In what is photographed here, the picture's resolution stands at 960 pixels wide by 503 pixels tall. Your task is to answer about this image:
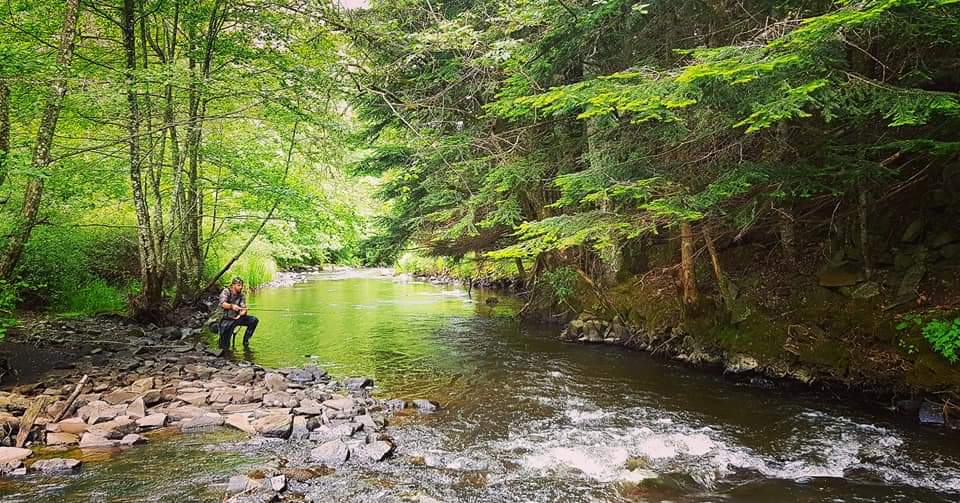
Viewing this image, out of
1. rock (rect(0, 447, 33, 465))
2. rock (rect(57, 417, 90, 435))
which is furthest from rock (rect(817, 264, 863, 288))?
rock (rect(0, 447, 33, 465))

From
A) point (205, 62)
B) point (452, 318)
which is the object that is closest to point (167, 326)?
point (205, 62)

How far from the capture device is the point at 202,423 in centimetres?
640

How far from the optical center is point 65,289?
13164mm

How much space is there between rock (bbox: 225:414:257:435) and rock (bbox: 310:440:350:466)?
1.07 m

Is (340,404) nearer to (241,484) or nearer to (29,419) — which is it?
(241,484)

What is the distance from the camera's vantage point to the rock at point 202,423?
6289 mm

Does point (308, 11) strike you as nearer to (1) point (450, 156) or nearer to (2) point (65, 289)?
(1) point (450, 156)

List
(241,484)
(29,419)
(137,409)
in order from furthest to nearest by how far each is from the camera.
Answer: (137,409) → (29,419) → (241,484)

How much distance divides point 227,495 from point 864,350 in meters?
8.41

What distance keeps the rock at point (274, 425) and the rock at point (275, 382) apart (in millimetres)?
1561

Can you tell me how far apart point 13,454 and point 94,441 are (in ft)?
2.25

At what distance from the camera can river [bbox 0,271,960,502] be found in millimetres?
5023

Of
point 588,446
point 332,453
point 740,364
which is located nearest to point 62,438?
point 332,453

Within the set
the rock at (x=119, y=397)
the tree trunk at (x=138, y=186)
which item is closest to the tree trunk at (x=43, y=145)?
the tree trunk at (x=138, y=186)
